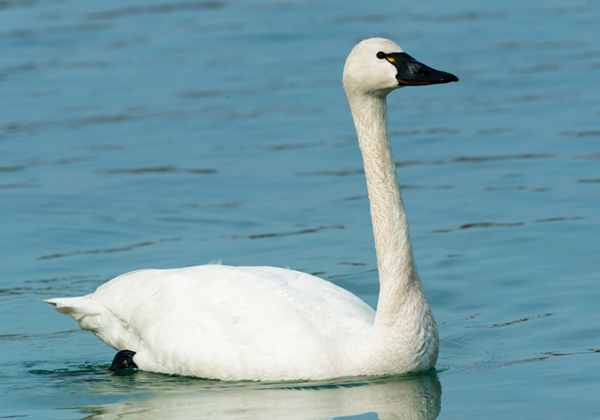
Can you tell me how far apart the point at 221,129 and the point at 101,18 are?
10363 mm

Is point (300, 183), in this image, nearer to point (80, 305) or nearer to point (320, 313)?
point (80, 305)

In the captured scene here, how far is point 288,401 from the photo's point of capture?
754 cm

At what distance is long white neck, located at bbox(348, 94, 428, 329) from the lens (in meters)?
7.96

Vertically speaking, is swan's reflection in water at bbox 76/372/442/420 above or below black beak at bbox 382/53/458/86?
below

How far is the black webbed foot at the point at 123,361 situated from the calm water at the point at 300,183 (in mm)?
146

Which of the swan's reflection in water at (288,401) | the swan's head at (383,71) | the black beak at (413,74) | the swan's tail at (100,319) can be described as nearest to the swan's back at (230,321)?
the swan's tail at (100,319)

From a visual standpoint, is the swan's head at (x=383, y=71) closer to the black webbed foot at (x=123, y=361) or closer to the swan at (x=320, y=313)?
the swan at (x=320, y=313)

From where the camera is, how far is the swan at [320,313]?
7.74 m

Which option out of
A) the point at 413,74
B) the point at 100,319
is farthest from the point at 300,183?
the point at 413,74

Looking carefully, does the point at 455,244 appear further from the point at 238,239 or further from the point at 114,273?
the point at 114,273

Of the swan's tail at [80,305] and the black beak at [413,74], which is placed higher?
the black beak at [413,74]

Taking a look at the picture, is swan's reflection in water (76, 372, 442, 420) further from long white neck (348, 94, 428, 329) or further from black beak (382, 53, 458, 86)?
black beak (382, 53, 458, 86)

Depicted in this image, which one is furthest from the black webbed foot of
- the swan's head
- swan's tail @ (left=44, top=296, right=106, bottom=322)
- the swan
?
the swan's head

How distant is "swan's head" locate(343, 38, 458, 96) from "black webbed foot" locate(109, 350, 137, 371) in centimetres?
280
